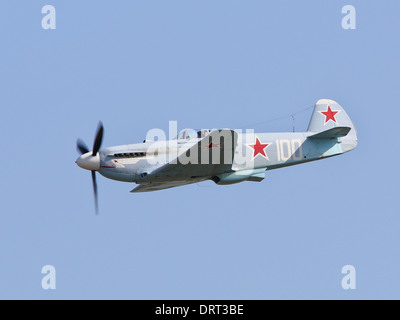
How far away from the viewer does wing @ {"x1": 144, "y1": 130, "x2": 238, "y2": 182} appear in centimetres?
2358

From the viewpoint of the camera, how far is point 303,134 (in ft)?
87.8

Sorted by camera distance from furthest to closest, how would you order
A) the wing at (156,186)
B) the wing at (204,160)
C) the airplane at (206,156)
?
the wing at (156,186) < the airplane at (206,156) < the wing at (204,160)

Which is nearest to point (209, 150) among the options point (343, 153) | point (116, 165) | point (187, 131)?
point (187, 131)

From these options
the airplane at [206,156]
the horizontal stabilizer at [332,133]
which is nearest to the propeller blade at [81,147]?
the airplane at [206,156]

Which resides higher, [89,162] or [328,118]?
[328,118]

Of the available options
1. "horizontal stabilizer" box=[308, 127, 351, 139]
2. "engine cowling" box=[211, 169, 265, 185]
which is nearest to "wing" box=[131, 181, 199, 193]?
"engine cowling" box=[211, 169, 265, 185]

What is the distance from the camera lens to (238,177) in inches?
997

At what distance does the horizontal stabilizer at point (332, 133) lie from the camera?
26219mm

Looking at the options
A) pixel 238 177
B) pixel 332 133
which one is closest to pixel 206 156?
pixel 238 177

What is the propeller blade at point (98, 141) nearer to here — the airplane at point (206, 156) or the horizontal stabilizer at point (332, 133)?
the airplane at point (206, 156)

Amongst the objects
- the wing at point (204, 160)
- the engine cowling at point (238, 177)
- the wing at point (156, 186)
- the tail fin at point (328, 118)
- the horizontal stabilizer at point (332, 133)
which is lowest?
the wing at point (156, 186)

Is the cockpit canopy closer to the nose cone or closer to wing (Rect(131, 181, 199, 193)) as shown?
wing (Rect(131, 181, 199, 193))

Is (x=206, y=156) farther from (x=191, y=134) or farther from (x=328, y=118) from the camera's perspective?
(x=328, y=118)

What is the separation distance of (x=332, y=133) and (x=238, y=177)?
3443 mm
